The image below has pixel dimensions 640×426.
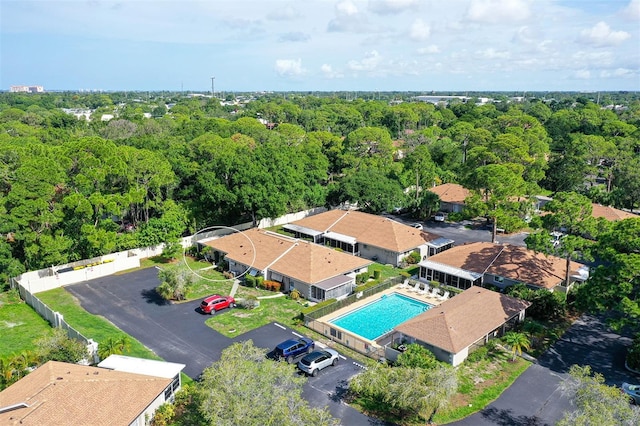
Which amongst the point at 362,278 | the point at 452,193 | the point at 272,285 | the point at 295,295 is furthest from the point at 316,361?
the point at 452,193

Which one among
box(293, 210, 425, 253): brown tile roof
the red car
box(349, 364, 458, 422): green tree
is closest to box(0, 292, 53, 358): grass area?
the red car

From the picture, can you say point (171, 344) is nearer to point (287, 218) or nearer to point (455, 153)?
point (287, 218)

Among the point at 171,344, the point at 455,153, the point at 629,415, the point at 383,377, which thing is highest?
the point at 455,153

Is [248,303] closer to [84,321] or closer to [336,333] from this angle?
[336,333]

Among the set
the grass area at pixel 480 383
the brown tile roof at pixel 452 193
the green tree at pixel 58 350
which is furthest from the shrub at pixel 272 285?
the brown tile roof at pixel 452 193

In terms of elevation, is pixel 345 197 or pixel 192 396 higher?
pixel 345 197

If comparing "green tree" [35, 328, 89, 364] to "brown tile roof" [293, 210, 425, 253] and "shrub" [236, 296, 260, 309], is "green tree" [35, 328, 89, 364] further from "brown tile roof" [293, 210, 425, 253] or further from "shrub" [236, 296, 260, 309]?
"brown tile roof" [293, 210, 425, 253]

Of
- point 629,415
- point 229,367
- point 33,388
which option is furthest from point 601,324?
point 33,388
